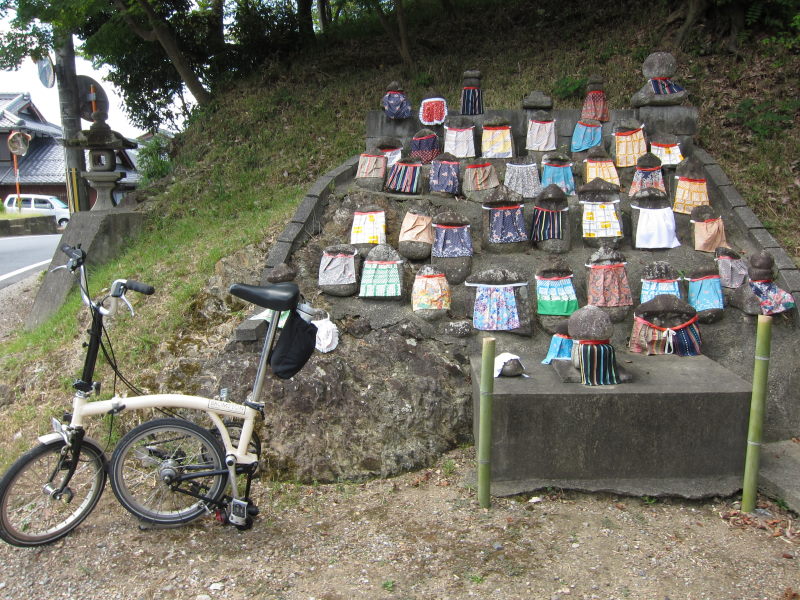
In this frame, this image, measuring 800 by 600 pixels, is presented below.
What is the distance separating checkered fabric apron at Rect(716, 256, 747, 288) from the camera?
582 centimetres

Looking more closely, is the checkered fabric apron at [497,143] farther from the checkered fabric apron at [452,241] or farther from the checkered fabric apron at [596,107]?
the checkered fabric apron at [452,241]

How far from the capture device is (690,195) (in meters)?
6.67

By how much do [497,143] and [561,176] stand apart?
0.82 meters

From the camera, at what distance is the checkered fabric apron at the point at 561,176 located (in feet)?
22.5

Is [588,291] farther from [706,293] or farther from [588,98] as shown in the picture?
[588,98]

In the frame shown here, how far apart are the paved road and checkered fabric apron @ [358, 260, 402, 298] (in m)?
7.56

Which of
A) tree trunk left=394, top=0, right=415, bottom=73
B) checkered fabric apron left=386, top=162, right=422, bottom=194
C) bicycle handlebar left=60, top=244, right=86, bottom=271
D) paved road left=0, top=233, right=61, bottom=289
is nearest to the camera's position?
bicycle handlebar left=60, top=244, right=86, bottom=271

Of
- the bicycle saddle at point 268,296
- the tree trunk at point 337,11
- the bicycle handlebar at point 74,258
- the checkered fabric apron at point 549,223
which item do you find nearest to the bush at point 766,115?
the checkered fabric apron at point 549,223

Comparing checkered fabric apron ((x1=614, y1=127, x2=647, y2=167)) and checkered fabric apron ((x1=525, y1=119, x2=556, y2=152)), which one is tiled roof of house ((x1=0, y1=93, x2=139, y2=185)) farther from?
checkered fabric apron ((x1=614, y1=127, x2=647, y2=167))

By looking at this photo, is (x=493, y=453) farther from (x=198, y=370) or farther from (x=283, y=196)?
(x=283, y=196)

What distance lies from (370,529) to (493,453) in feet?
3.07

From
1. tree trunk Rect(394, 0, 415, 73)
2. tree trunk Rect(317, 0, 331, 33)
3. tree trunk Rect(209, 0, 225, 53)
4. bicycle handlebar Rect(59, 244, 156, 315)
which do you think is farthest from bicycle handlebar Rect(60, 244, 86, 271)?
tree trunk Rect(317, 0, 331, 33)

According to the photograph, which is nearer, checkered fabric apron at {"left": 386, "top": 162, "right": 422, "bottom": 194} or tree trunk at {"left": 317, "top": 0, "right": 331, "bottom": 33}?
checkered fabric apron at {"left": 386, "top": 162, "right": 422, "bottom": 194}

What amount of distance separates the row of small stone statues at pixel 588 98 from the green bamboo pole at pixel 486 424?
4269mm
